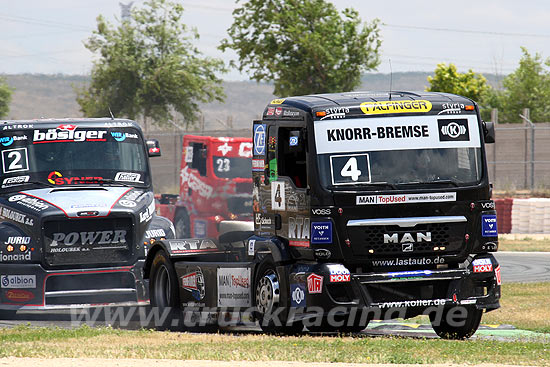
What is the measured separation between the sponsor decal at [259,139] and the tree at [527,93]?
1698 inches

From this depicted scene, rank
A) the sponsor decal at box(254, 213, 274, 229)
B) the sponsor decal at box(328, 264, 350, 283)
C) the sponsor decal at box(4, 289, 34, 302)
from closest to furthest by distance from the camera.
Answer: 1. the sponsor decal at box(328, 264, 350, 283)
2. the sponsor decal at box(254, 213, 274, 229)
3. the sponsor decal at box(4, 289, 34, 302)

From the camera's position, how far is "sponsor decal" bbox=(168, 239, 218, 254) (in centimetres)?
1351

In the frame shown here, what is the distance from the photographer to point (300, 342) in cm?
1055

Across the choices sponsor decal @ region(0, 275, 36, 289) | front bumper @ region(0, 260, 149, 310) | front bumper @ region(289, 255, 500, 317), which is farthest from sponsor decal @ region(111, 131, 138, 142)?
front bumper @ region(289, 255, 500, 317)

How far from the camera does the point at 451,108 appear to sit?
37.6 feet

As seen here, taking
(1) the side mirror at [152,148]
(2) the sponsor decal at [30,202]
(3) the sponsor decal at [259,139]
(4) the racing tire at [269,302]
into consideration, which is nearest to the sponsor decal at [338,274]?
(4) the racing tire at [269,302]

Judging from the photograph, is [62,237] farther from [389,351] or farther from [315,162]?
[389,351]

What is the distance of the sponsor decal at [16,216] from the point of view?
1432cm

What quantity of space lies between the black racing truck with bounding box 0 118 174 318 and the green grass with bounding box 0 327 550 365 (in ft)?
8.08

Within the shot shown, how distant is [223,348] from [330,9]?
30914 millimetres

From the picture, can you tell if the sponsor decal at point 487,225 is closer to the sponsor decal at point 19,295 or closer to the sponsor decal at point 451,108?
the sponsor decal at point 451,108

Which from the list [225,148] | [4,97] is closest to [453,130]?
[225,148]

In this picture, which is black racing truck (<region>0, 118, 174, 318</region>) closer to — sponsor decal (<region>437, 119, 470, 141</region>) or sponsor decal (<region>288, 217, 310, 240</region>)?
sponsor decal (<region>288, 217, 310, 240</region>)

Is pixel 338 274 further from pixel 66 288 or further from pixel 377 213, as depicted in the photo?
pixel 66 288
